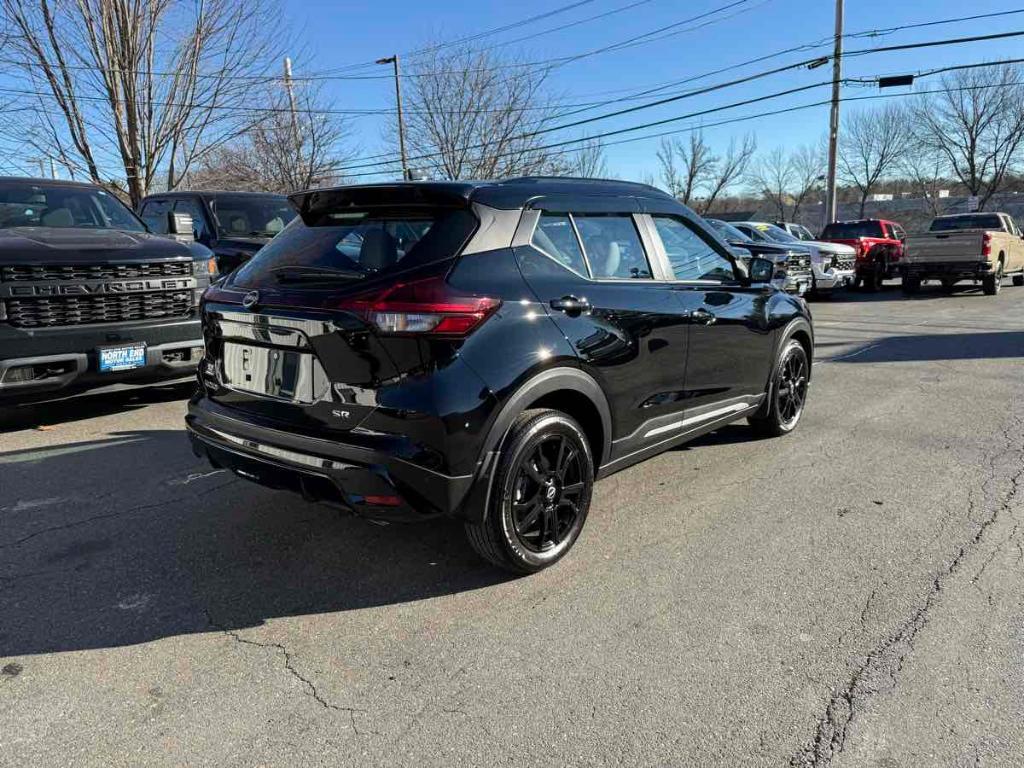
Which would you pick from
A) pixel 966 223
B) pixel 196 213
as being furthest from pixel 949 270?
pixel 196 213

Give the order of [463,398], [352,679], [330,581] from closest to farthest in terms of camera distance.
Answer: [352,679], [463,398], [330,581]

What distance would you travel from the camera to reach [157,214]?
33.3 ft

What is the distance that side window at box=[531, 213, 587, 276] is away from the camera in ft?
11.4

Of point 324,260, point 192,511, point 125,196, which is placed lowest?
point 192,511

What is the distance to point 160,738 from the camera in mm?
2352

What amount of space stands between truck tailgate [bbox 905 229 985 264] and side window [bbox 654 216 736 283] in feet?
48.7

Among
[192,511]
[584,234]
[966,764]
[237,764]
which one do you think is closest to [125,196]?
[192,511]

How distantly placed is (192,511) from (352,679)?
1.96m

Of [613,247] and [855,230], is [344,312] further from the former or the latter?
[855,230]

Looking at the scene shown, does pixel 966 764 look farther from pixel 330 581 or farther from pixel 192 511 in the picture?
pixel 192 511

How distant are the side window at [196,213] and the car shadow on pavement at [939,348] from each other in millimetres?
7986

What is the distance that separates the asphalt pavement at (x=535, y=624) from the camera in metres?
2.36

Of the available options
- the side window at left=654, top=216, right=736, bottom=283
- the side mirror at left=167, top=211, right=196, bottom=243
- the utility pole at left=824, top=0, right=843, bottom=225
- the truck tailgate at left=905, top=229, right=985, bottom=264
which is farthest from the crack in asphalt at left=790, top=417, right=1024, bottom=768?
the utility pole at left=824, top=0, right=843, bottom=225

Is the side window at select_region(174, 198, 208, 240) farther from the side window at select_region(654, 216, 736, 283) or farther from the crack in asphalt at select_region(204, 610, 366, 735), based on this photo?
the crack in asphalt at select_region(204, 610, 366, 735)
